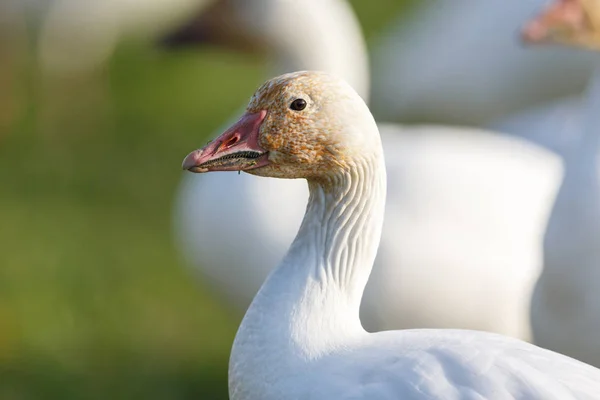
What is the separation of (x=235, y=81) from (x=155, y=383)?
3.89 m

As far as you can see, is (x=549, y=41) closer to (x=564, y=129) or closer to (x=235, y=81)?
(x=564, y=129)

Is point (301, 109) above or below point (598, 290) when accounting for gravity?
above

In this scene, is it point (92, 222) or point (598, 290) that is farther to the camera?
point (92, 222)

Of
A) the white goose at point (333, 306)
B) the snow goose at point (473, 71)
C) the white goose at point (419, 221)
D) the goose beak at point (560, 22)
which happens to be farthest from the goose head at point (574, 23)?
the snow goose at point (473, 71)

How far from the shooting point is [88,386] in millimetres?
4387

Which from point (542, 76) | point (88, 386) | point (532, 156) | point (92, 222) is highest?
point (542, 76)

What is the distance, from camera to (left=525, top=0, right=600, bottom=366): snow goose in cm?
317

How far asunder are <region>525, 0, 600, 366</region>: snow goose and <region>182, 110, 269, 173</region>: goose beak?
3.70ft

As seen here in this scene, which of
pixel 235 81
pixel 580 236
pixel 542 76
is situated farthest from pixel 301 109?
pixel 235 81

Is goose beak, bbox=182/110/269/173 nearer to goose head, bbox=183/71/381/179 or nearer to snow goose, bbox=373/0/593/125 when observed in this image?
goose head, bbox=183/71/381/179

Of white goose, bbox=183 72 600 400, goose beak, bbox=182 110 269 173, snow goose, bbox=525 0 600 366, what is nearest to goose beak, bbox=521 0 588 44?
snow goose, bbox=525 0 600 366

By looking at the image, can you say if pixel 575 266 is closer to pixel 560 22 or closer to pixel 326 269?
pixel 560 22

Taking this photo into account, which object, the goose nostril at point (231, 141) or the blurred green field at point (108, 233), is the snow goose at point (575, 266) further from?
the blurred green field at point (108, 233)

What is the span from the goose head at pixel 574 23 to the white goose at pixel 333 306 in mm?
1274
